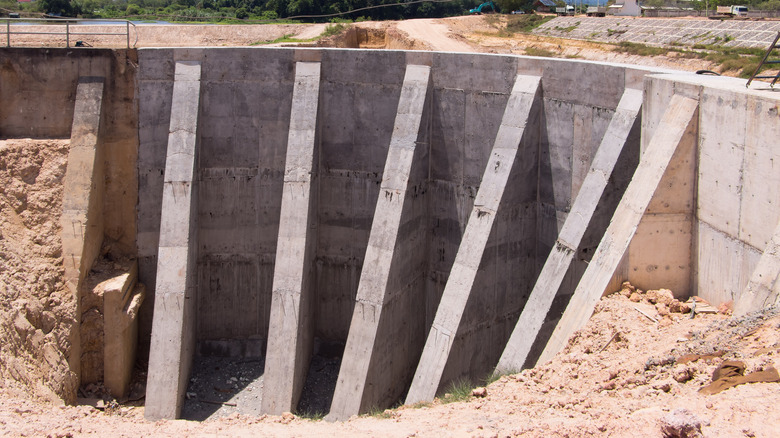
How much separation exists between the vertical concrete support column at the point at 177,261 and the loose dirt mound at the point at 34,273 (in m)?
1.63

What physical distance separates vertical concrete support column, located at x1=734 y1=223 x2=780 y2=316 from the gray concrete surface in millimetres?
17486

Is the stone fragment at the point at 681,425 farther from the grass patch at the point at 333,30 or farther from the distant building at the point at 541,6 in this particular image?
the distant building at the point at 541,6

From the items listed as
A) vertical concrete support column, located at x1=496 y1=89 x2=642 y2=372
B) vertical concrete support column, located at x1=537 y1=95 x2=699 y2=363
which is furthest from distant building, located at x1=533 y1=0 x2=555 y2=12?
vertical concrete support column, located at x1=537 y1=95 x2=699 y2=363

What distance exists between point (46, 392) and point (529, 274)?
930 centimetres

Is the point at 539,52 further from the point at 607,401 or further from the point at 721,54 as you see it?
the point at 607,401

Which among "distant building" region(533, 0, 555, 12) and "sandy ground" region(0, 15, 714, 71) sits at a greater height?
Answer: "distant building" region(533, 0, 555, 12)

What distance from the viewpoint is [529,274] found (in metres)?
15.8

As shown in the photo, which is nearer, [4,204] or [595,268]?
[595,268]

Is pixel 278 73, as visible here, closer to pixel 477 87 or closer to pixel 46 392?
pixel 477 87

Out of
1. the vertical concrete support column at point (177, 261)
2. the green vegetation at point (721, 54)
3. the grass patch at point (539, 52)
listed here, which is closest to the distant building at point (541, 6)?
the grass patch at point (539, 52)

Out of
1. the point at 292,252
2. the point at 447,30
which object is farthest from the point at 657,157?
the point at 447,30

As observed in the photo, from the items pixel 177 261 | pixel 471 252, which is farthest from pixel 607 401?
pixel 177 261

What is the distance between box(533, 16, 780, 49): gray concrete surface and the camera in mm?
26188

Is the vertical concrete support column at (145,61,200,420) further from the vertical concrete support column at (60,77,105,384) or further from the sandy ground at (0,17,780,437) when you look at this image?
Answer: the vertical concrete support column at (60,77,105,384)
